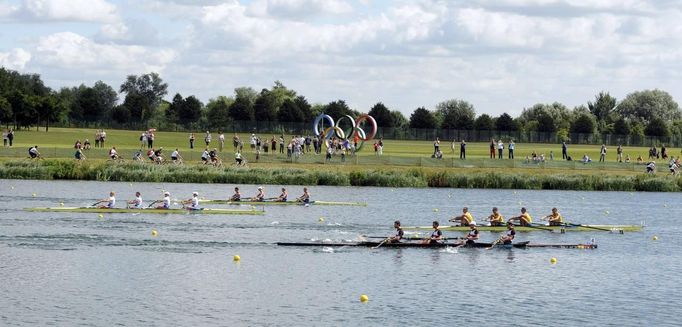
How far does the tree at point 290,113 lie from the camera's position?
162 m

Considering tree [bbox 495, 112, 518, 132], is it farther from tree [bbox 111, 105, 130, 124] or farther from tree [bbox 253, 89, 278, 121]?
tree [bbox 111, 105, 130, 124]

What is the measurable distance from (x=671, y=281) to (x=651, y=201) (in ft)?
119

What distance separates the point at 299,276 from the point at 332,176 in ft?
118

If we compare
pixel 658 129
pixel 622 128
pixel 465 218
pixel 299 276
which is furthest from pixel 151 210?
pixel 658 129

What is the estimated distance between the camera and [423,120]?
164 metres

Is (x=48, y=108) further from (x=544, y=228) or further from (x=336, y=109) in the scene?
(x=544, y=228)

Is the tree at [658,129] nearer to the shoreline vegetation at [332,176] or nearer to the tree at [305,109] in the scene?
the tree at [305,109]

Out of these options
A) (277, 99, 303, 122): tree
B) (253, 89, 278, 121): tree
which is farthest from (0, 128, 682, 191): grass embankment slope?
(253, 89, 278, 121): tree

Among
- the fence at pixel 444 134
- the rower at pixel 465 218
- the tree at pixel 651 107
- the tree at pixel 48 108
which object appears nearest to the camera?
the rower at pixel 465 218

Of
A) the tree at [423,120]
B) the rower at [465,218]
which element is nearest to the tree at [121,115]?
the tree at [423,120]

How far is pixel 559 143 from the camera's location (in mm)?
154375

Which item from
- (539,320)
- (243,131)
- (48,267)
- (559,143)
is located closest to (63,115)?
(243,131)

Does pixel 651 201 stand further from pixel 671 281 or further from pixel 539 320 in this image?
pixel 539 320

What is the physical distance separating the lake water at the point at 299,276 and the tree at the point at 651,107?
143314mm
